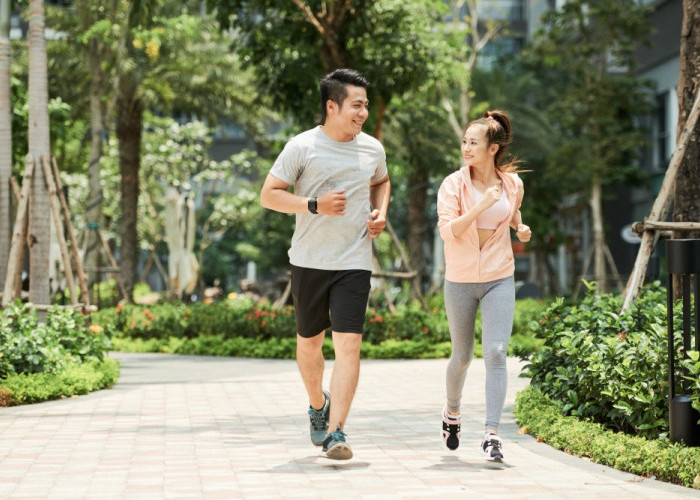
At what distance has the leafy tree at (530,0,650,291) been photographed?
32625mm

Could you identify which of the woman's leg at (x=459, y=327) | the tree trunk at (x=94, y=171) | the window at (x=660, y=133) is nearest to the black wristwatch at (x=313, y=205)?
the woman's leg at (x=459, y=327)

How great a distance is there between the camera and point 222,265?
1890 inches

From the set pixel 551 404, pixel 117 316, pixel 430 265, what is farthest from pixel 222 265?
pixel 551 404

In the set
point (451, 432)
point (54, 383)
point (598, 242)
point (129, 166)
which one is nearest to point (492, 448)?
point (451, 432)

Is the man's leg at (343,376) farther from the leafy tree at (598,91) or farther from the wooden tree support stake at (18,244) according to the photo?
the leafy tree at (598,91)

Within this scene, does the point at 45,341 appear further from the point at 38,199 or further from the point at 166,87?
the point at 166,87

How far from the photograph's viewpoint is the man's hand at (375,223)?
21.8ft

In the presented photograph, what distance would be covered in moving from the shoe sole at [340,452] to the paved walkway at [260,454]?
0.06 meters

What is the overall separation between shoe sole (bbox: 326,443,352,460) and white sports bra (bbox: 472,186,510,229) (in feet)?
4.57

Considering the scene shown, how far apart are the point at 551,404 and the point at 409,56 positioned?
12.5 m

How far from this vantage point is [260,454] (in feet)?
23.6

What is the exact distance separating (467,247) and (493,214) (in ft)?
0.76

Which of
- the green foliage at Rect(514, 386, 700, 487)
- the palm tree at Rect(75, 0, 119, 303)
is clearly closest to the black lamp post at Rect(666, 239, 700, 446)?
the green foliage at Rect(514, 386, 700, 487)

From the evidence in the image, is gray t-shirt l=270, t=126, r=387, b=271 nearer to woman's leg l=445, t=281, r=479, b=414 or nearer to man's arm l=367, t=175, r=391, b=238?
man's arm l=367, t=175, r=391, b=238
